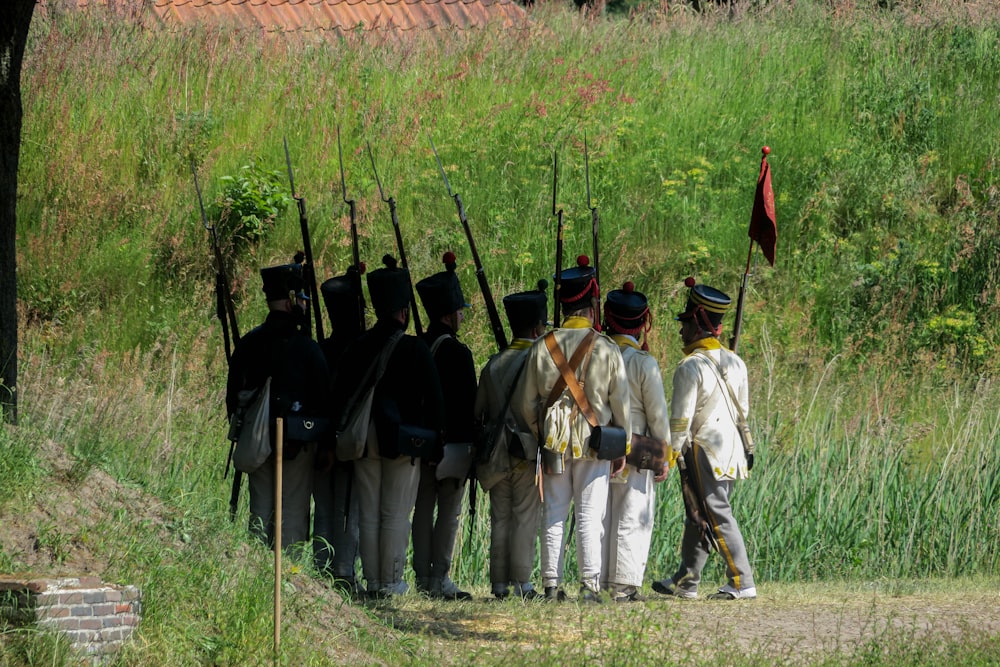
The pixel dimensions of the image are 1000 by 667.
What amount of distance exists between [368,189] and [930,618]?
9.06 meters

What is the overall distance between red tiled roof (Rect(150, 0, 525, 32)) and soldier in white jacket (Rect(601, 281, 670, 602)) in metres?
11.0

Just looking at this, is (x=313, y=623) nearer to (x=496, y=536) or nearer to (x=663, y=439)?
(x=496, y=536)

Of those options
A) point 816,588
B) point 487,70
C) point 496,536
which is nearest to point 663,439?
point 496,536

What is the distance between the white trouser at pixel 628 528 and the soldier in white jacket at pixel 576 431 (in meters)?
0.21

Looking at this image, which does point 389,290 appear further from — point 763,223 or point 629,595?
point 763,223

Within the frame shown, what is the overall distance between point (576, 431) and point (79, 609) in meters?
3.64

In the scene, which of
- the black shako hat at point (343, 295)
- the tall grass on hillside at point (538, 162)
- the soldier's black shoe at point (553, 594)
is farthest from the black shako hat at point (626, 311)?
the tall grass on hillside at point (538, 162)

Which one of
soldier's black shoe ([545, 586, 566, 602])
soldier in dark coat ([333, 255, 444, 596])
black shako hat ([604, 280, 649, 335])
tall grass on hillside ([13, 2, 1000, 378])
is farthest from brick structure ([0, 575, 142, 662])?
tall grass on hillside ([13, 2, 1000, 378])

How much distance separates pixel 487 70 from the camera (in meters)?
18.8

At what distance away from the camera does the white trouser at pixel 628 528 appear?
30.9 feet

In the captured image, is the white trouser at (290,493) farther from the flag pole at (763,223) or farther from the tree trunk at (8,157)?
the flag pole at (763,223)

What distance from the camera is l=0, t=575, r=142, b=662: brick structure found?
6.29 meters

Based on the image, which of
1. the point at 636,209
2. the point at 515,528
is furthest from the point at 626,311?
the point at 636,209

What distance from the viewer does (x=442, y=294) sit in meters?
9.45
